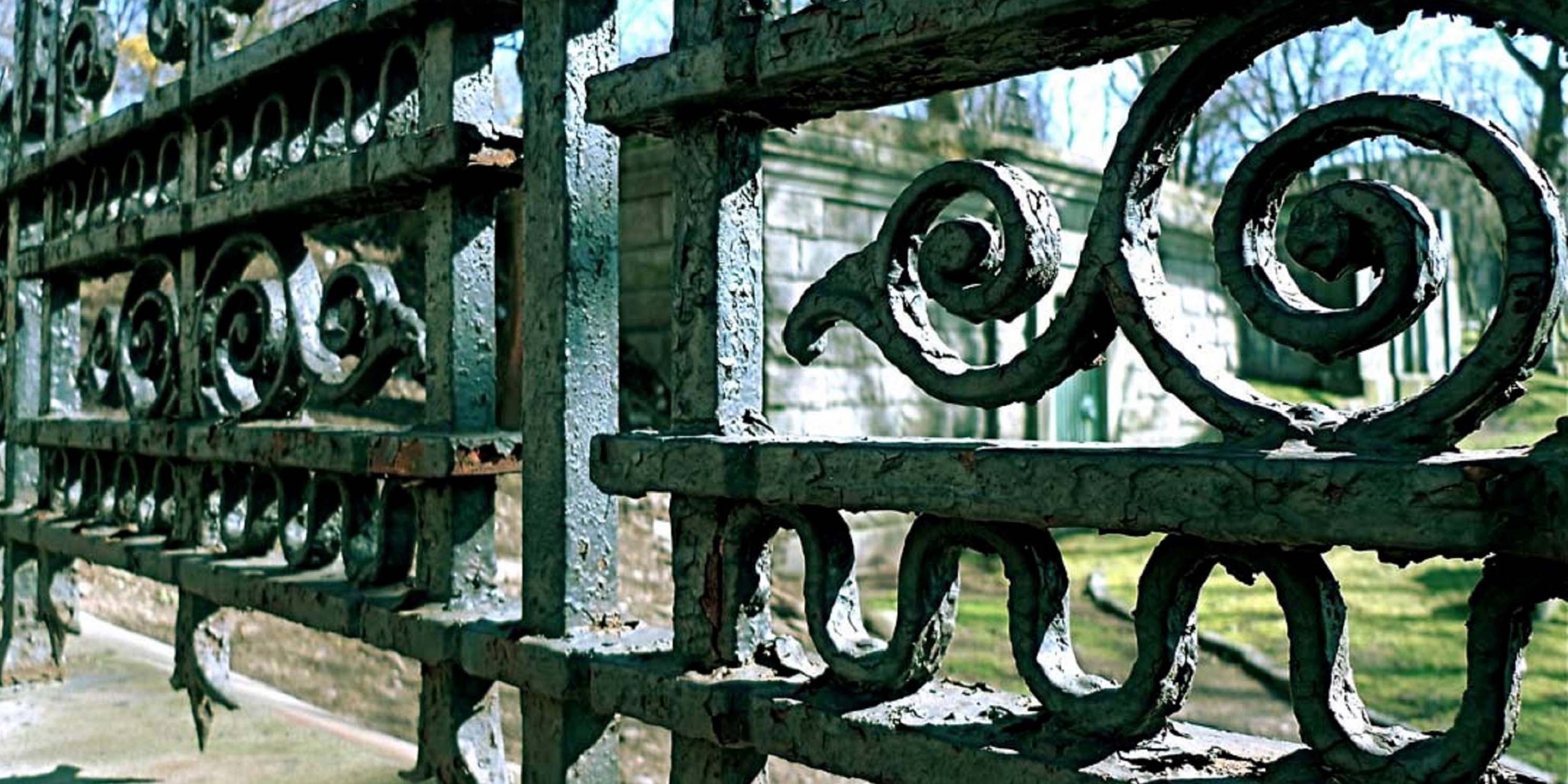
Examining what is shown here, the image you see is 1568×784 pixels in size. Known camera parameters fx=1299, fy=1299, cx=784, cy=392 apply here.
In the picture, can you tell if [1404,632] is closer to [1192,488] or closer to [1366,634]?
[1366,634]

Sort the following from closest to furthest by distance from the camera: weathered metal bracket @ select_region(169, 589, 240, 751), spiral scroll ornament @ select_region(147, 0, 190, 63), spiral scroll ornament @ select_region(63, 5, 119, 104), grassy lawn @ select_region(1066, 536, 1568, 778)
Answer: weathered metal bracket @ select_region(169, 589, 240, 751) < spiral scroll ornament @ select_region(147, 0, 190, 63) < spiral scroll ornament @ select_region(63, 5, 119, 104) < grassy lawn @ select_region(1066, 536, 1568, 778)

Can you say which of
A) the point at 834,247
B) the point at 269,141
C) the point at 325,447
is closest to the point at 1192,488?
the point at 325,447

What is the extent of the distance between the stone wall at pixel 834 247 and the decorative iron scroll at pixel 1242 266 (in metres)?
6.11

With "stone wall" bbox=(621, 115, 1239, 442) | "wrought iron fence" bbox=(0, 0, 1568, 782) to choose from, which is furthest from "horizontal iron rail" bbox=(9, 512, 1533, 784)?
"stone wall" bbox=(621, 115, 1239, 442)

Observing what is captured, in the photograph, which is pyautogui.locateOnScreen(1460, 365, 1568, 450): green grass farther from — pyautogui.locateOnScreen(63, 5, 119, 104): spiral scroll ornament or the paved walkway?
pyautogui.locateOnScreen(63, 5, 119, 104): spiral scroll ornament

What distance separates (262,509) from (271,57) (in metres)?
0.78

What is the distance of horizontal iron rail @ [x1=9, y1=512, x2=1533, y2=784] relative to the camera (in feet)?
3.58

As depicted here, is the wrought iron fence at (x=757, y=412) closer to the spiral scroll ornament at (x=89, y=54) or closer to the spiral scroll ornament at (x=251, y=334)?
the spiral scroll ornament at (x=251, y=334)

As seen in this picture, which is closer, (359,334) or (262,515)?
(359,334)

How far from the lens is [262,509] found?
2.28 meters

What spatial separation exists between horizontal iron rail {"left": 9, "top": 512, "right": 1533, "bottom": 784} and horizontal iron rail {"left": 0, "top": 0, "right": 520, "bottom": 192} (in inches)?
33.0

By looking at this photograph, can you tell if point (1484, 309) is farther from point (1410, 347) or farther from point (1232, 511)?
point (1232, 511)

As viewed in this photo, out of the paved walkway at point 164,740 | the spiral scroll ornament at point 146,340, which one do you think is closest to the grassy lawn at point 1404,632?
the paved walkway at point 164,740

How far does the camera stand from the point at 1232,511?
0.98 metres
